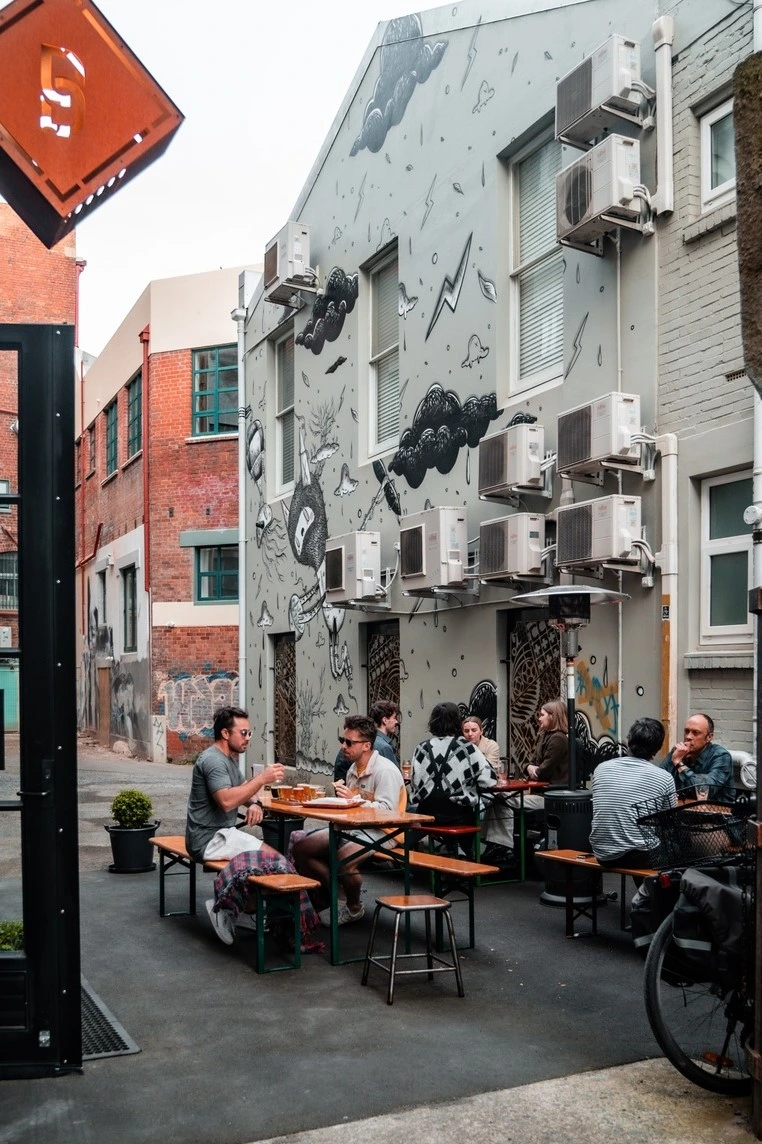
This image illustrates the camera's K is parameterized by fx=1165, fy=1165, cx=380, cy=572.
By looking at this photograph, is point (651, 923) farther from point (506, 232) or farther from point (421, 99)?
point (421, 99)

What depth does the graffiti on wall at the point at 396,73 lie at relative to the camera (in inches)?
496

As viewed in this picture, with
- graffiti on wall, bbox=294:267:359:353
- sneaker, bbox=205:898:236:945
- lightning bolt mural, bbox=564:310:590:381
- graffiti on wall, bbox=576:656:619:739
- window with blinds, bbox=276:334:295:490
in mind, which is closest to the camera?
sneaker, bbox=205:898:236:945

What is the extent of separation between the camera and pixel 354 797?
7590 mm

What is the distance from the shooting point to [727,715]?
26.5 ft

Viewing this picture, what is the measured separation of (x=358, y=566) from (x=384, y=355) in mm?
2593

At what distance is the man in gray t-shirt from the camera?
23.8 ft

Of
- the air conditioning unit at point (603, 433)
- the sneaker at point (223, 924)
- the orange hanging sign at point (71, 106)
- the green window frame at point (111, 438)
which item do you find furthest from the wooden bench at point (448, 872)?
the green window frame at point (111, 438)

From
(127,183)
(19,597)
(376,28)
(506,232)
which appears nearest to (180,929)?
(19,597)

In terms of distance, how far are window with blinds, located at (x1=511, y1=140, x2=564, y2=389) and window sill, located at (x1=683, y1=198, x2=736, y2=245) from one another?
A: 1852mm

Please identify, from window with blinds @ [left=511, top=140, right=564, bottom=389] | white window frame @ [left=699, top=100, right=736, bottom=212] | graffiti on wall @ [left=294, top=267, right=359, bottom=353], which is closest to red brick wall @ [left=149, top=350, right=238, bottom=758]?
graffiti on wall @ [left=294, top=267, right=359, bottom=353]

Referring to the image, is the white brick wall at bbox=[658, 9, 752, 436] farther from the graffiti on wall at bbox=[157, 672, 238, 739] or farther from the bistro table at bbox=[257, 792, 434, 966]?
the graffiti on wall at bbox=[157, 672, 238, 739]

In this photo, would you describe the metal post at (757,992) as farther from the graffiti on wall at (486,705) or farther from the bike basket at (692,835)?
the graffiti on wall at (486,705)

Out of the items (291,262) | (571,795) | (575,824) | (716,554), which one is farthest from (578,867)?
(291,262)

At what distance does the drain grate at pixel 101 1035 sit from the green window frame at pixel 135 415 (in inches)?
770
